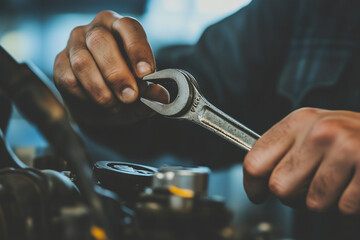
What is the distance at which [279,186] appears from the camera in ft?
1.38

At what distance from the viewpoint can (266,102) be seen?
152 centimetres

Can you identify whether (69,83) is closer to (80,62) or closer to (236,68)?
(80,62)

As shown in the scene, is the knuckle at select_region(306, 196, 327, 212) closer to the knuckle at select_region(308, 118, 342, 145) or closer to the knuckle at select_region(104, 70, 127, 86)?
the knuckle at select_region(308, 118, 342, 145)

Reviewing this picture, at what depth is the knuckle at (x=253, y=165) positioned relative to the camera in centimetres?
43

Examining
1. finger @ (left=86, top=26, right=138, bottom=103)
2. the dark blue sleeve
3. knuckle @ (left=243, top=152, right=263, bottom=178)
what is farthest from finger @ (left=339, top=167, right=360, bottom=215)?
the dark blue sleeve

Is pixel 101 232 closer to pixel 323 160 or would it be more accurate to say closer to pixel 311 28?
pixel 323 160

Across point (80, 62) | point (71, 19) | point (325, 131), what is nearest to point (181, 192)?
point (325, 131)

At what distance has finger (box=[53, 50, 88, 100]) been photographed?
0.67 meters

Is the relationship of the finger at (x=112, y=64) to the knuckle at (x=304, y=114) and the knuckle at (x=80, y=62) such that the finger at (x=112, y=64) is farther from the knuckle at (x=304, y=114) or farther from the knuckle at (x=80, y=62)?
the knuckle at (x=304, y=114)

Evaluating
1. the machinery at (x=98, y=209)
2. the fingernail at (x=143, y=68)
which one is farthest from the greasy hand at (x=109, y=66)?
the machinery at (x=98, y=209)

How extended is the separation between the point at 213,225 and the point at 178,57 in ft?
4.10

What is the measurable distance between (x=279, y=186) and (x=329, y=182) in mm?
58

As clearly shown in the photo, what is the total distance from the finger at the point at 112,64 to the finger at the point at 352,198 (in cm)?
35

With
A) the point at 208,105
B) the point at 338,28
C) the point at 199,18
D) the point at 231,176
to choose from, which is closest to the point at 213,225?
the point at 208,105
